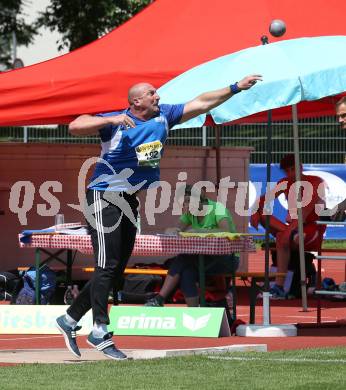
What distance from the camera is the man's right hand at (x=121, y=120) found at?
9500mm

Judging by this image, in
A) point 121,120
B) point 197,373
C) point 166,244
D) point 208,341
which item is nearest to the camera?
point 197,373

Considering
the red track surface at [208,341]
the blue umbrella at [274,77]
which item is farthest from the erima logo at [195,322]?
the blue umbrella at [274,77]

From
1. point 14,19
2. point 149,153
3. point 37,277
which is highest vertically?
point 14,19

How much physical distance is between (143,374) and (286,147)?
17.4 meters

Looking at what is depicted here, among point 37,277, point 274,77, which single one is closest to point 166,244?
point 37,277

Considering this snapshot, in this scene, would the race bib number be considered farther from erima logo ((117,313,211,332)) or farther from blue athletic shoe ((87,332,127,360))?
erima logo ((117,313,211,332))

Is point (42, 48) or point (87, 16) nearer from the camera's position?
point (87, 16)

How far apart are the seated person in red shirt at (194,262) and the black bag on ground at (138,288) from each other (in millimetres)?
1593

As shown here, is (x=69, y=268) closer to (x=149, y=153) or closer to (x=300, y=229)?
(x=300, y=229)

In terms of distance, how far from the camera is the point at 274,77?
38.0 ft

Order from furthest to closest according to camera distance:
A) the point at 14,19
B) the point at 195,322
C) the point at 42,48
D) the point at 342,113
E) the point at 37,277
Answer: the point at 42,48 → the point at 14,19 → the point at 37,277 → the point at 195,322 → the point at 342,113

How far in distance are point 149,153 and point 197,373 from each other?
76.9 inches

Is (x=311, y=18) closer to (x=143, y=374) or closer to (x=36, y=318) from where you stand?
(x=36, y=318)

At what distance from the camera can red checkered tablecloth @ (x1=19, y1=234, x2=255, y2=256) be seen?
40.7 ft
